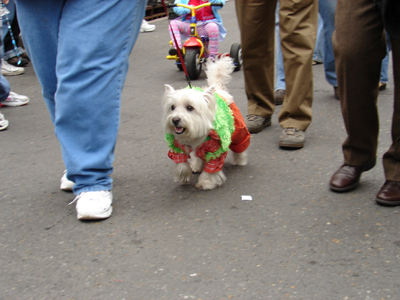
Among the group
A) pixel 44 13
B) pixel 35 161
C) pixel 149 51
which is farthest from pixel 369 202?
pixel 149 51

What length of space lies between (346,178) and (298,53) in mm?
1228

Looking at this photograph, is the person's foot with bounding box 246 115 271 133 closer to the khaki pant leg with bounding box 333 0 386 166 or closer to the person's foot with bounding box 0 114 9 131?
the khaki pant leg with bounding box 333 0 386 166

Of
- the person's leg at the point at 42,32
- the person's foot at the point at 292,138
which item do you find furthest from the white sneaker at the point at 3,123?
→ the person's foot at the point at 292,138

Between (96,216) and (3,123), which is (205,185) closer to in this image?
(96,216)

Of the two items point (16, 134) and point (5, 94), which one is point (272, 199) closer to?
point (16, 134)

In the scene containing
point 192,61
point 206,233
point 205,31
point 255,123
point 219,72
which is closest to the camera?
point 206,233

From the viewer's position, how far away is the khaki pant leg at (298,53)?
3.52 metres

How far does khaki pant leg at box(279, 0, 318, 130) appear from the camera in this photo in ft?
11.5

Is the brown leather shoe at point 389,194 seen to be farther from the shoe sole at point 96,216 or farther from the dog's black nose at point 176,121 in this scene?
the shoe sole at point 96,216

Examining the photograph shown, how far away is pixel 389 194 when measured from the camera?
8.40 ft

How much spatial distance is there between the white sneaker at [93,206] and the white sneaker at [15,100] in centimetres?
318

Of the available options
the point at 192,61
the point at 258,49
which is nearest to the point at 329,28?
the point at 258,49

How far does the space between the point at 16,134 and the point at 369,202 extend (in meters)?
3.30

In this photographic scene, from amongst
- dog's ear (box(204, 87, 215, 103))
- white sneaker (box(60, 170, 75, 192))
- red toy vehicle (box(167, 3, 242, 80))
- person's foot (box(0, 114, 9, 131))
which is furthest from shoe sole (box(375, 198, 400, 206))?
red toy vehicle (box(167, 3, 242, 80))
